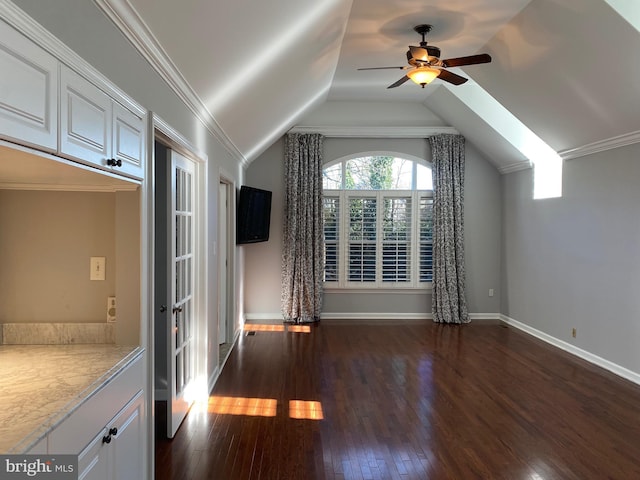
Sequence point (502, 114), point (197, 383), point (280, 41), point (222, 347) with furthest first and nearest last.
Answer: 1. point (502, 114)
2. point (222, 347)
3. point (197, 383)
4. point (280, 41)

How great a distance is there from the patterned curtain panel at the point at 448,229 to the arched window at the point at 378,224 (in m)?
0.23

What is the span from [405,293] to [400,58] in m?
3.60

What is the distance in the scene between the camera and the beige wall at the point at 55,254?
1.95 metres

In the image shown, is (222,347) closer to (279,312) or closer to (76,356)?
(279,312)

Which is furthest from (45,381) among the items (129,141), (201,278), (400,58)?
(400,58)

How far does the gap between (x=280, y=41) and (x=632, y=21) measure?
253 centimetres

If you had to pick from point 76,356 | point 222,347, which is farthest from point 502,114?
point 76,356

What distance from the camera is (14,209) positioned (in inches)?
76.3

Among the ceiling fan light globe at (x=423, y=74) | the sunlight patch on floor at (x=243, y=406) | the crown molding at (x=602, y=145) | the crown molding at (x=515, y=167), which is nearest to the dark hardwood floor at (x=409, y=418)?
the sunlight patch on floor at (x=243, y=406)

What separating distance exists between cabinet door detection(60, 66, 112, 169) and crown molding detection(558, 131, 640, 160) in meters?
4.61

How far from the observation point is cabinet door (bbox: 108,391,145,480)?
1754 mm

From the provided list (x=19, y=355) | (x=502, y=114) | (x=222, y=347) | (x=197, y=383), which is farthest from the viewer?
(x=502, y=114)

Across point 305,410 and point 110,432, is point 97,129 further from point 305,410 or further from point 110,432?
point 305,410

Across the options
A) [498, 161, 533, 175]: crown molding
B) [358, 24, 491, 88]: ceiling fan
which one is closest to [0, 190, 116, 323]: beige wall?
[358, 24, 491, 88]: ceiling fan
